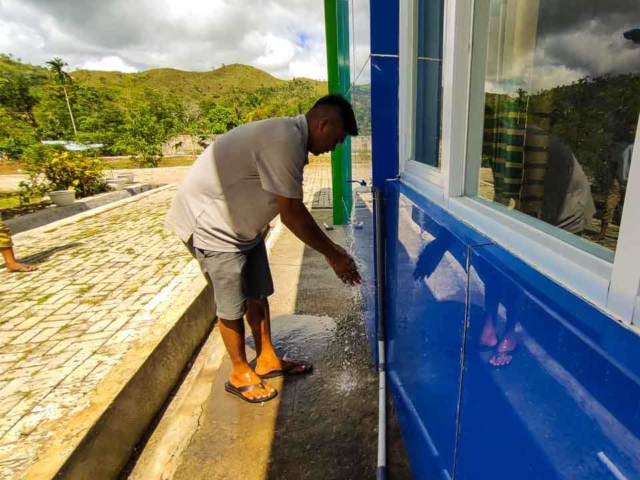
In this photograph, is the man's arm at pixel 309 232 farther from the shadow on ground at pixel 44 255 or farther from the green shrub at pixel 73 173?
the green shrub at pixel 73 173

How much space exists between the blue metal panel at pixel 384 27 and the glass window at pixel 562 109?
27.7 inches

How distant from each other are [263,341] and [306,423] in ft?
2.30

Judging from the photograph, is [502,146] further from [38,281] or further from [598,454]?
[38,281]

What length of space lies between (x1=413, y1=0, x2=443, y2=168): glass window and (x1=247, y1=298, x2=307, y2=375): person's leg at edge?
1.56m

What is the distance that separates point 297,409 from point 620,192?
2171 mm

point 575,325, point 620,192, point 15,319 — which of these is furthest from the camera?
point 15,319

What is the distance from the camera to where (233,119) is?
39.0m

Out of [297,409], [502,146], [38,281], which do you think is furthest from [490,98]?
[38,281]

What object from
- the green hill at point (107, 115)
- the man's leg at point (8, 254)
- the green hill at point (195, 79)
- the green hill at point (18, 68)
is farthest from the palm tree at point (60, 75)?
the green hill at point (195, 79)

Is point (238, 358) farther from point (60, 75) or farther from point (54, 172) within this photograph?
point (60, 75)

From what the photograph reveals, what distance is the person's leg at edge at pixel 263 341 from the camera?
2693 mm

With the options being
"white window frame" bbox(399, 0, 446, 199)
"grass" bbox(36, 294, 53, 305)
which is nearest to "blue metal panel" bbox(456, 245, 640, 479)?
"white window frame" bbox(399, 0, 446, 199)

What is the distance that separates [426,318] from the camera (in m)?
1.52

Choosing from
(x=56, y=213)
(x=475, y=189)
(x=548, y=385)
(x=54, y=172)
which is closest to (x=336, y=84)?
(x=475, y=189)
